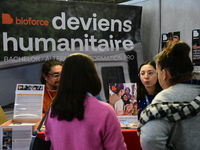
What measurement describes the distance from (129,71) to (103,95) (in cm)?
62

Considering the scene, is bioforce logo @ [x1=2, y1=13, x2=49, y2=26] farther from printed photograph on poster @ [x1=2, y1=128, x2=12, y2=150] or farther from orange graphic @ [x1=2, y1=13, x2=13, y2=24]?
printed photograph on poster @ [x1=2, y1=128, x2=12, y2=150]

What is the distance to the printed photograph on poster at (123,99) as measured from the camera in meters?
2.09

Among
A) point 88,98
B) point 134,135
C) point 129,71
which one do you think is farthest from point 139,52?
point 88,98

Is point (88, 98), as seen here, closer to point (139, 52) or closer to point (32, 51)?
point (32, 51)

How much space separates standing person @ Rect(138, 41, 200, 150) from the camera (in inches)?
41.8

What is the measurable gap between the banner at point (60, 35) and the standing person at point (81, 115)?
224 cm

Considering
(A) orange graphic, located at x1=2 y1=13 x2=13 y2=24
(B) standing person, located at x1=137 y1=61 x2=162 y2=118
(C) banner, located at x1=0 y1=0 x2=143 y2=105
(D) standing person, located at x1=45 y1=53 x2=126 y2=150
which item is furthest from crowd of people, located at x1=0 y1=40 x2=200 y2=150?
(A) orange graphic, located at x1=2 y1=13 x2=13 y2=24

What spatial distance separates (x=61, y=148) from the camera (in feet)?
4.10

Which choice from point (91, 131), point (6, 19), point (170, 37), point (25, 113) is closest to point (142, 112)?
point (91, 131)

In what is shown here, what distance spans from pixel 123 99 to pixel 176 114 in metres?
1.06

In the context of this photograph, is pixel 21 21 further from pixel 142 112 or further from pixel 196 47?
pixel 142 112

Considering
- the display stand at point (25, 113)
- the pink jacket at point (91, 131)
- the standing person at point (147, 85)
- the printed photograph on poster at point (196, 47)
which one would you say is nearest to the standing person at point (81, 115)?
the pink jacket at point (91, 131)

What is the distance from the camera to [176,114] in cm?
106

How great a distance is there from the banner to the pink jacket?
229 centimetres
